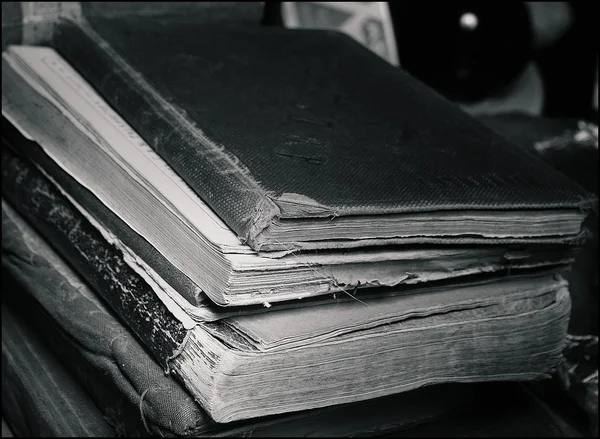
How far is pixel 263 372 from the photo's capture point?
0.75 meters

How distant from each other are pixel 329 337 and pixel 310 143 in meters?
0.24

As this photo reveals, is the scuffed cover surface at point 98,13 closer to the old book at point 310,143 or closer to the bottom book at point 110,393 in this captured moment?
the old book at point 310,143

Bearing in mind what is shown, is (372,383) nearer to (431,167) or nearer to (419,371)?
(419,371)

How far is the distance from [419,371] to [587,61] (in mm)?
1005

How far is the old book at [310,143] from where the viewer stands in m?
0.79

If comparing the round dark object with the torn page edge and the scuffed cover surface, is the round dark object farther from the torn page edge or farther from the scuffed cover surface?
the torn page edge

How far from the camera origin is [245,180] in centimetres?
80

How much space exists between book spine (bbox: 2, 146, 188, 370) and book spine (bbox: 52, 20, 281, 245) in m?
0.12

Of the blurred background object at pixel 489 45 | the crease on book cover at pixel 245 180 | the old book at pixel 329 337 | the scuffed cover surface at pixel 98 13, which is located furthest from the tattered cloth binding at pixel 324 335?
the blurred background object at pixel 489 45

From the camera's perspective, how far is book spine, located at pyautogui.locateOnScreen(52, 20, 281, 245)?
0.76m

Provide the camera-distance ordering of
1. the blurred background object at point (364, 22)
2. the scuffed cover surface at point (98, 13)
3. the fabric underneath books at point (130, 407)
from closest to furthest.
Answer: the fabric underneath books at point (130, 407), the scuffed cover surface at point (98, 13), the blurred background object at point (364, 22)

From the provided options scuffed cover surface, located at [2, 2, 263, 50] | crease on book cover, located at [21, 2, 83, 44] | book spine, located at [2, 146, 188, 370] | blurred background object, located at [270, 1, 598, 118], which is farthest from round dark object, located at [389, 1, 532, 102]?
book spine, located at [2, 146, 188, 370]

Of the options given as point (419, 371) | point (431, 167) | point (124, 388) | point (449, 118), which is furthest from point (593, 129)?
point (124, 388)

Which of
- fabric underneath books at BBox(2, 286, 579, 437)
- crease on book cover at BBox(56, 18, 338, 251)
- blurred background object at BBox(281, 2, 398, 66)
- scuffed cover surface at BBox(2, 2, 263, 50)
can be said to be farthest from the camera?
blurred background object at BBox(281, 2, 398, 66)
